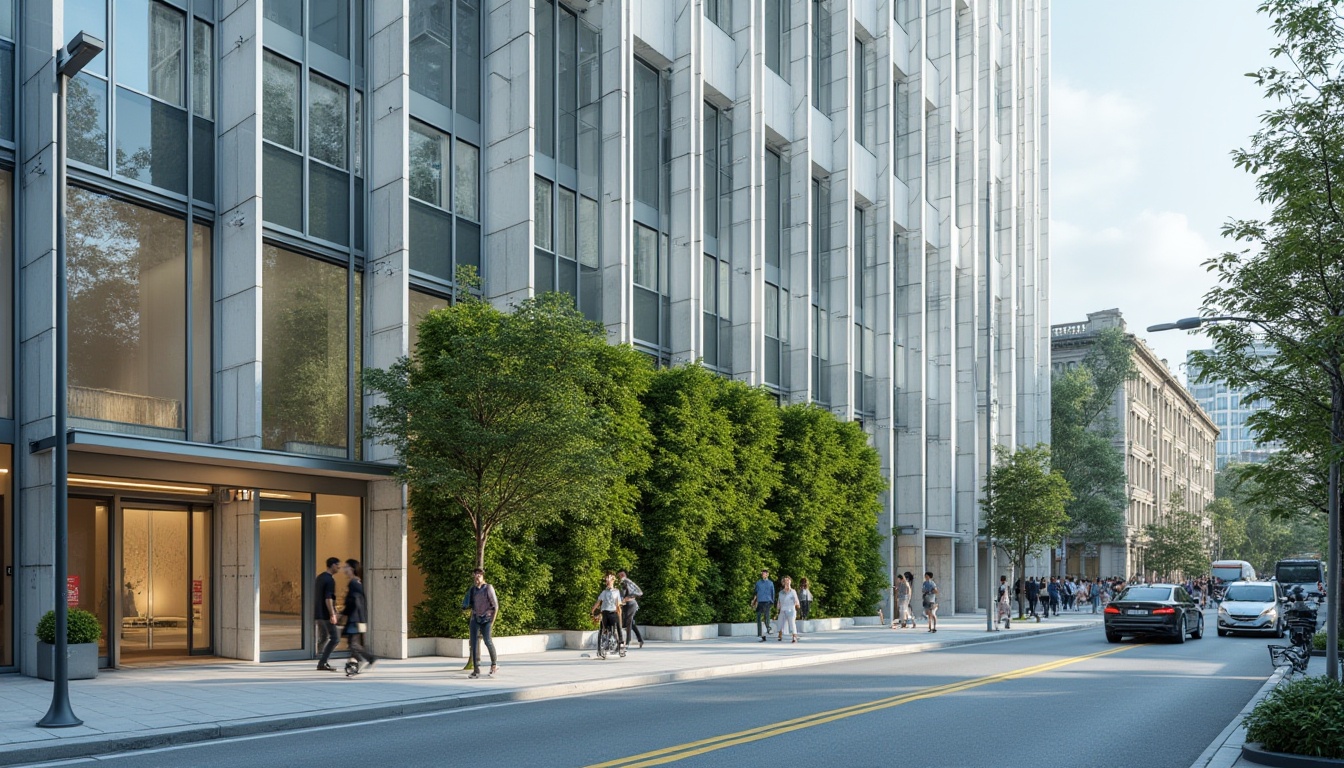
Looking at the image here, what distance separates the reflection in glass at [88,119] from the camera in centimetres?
1906

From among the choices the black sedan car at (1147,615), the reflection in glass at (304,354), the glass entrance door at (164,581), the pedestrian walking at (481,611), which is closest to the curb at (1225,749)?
the pedestrian walking at (481,611)

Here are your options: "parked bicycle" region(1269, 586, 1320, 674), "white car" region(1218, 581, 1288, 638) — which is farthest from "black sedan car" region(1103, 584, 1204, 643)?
"parked bicycle" region(1269, 586, 1320, 674)

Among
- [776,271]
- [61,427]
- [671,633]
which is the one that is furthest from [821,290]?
[61,427]

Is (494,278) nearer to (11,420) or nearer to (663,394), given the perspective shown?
(663,394)

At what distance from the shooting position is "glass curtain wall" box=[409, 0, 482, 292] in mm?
24672

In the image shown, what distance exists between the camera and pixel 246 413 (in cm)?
2052

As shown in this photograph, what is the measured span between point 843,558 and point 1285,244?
23287mm

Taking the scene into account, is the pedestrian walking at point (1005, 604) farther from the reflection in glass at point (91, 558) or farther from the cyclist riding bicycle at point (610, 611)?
the reflection in glass at point (91, 558)

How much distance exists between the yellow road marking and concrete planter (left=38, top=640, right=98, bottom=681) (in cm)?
1055

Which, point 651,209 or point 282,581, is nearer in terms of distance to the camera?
point 282,581

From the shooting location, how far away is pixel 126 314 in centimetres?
1989

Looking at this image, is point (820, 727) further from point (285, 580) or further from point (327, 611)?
point (285, 580)

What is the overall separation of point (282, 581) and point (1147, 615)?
21.6 meters

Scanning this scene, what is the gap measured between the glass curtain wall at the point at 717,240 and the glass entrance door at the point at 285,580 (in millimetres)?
14221
